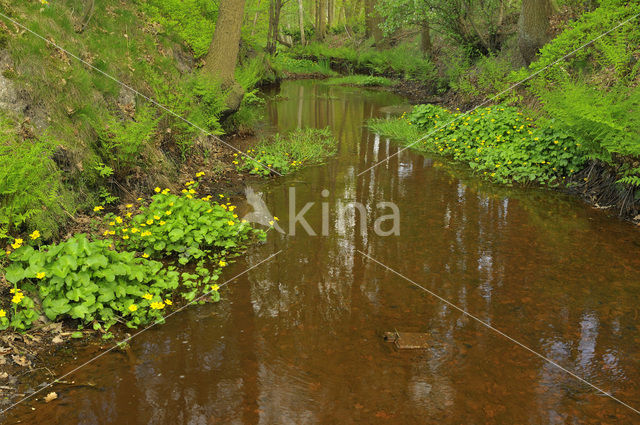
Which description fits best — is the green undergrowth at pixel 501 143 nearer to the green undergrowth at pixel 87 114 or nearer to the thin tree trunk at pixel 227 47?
the thin tree trunk at pixel 227 47

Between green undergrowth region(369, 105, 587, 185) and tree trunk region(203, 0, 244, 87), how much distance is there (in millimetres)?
4364

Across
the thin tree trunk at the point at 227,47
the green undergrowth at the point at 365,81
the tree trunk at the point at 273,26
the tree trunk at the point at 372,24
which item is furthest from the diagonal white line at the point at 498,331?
the tree trunk at the point at 372,24

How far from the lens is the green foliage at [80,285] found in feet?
13.6

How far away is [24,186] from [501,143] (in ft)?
26.4

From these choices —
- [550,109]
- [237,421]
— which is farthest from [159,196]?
[550,109]

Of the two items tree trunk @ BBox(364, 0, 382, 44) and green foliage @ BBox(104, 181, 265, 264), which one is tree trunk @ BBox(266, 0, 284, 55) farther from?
green foliage @ BBox(104, 181, 265, 264)

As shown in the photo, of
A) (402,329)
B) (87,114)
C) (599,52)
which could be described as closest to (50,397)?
(402,329)

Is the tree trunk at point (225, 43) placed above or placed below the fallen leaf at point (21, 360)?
above

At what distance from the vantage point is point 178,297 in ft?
16.1

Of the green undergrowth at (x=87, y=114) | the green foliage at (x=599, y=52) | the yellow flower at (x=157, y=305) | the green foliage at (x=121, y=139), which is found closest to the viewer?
the yellow flower at (x=157, y=305)

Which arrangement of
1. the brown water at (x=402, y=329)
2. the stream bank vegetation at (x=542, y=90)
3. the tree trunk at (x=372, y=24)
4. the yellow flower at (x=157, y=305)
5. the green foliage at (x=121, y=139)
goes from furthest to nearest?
the tree trunk at (x=372, y=24), the stream bank vegetation at (x=542, y=90), the green foliage at (x=121, y=139), the yellow flower at (x=157, y=305), the brown water at (x=402, y=329)

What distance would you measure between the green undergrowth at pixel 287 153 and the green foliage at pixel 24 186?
3.96 metres

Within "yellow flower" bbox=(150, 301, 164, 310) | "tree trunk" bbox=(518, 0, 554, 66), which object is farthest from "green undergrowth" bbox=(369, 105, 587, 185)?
"yellow flower" bbox=(150, 301, 164, 310)

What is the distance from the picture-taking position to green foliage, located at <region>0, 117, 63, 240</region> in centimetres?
450
